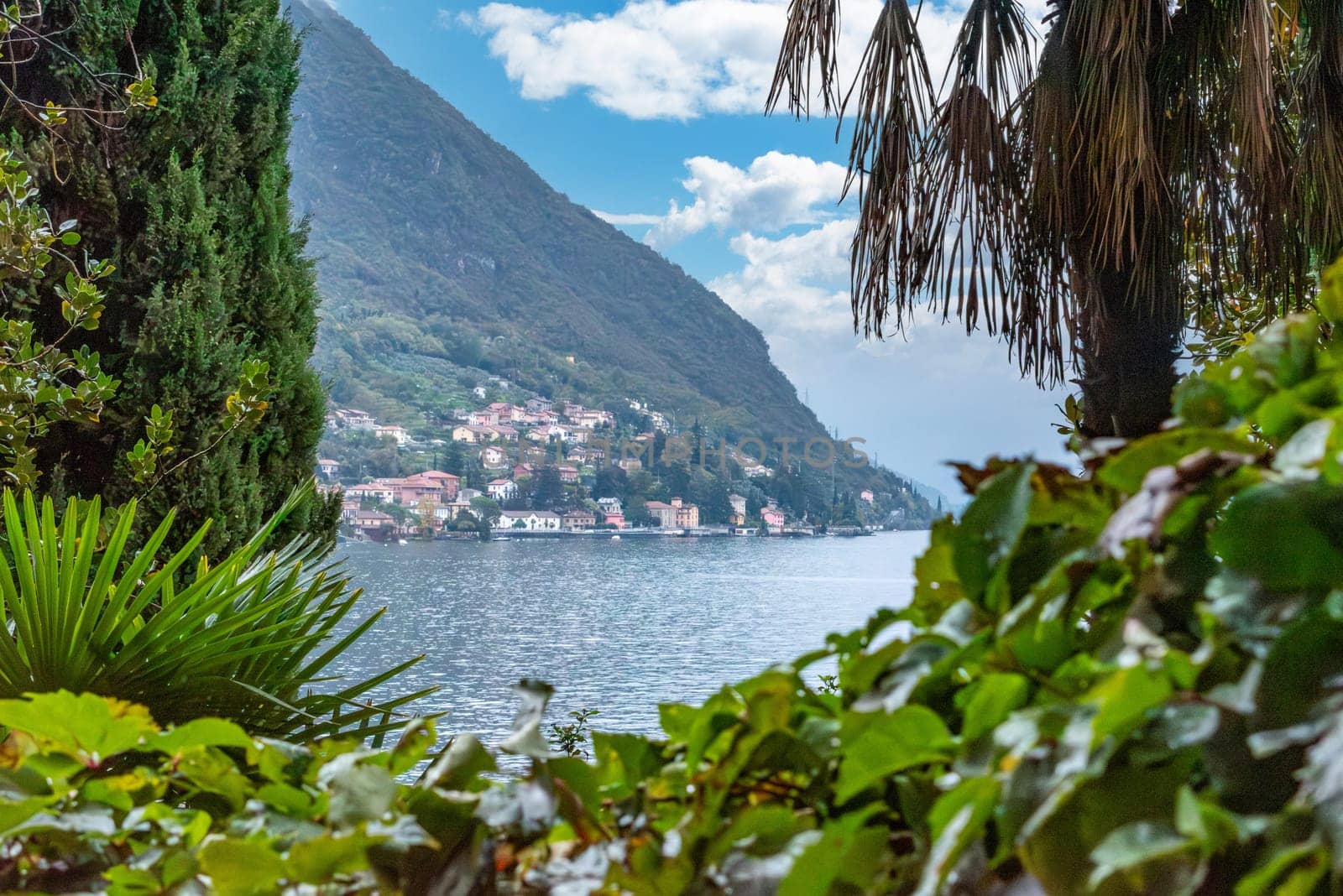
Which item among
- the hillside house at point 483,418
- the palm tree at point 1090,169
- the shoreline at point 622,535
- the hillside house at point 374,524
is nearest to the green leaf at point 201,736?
the palm tree at point 1090,169

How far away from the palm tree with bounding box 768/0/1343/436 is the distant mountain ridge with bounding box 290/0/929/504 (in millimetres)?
26677

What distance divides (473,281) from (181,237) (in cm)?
3298

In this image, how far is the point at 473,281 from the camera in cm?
3566

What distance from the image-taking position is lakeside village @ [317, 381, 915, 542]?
25.4m

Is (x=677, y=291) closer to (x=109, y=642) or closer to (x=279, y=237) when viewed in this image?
(x=279, y=237)

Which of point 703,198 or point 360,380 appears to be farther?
point 703,198

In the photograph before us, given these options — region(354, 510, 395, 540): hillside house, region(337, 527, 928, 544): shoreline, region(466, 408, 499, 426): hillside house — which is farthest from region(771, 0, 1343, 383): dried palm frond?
region(466, 408, 499, 426): hillside house

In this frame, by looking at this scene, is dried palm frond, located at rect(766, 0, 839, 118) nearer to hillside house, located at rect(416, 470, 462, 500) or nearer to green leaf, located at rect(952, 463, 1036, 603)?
green leaf, located at rect(952, 463, 1036, 603)

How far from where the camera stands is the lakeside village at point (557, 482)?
25.4 meters

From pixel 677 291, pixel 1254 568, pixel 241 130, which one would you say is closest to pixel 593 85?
pixel 677 291

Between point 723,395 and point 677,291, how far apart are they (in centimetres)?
577

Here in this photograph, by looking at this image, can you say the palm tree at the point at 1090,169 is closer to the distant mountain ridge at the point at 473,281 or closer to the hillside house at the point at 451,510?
the hillside house at the point at 451,510

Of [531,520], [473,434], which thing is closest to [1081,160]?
[473,434]

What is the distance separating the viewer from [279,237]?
387 centimetres
